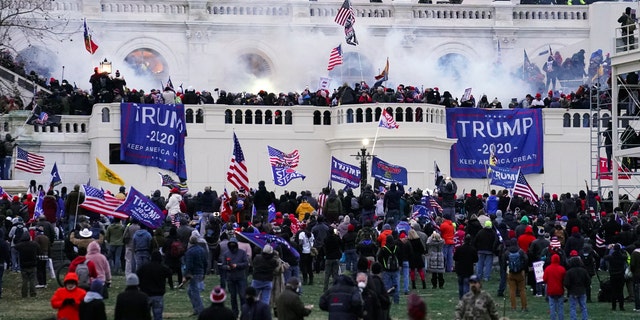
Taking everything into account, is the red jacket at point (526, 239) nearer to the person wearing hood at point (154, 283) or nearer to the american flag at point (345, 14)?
the person wearing hood at point (154, 283)

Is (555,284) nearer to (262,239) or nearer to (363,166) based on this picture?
(262,239)

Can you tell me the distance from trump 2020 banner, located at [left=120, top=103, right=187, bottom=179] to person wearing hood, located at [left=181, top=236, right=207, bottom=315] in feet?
70.1

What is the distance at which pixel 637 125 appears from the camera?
54469 millimetres

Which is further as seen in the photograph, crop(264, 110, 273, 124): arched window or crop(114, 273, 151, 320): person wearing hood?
crop(264, 110, 273, 124): arched window

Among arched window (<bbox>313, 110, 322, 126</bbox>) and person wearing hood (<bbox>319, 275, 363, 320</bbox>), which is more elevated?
arched window (<bbox>313, 110, 322, 126</bbox>)

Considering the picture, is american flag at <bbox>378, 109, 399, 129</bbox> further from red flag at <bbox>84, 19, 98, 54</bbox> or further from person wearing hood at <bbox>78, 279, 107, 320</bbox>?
person wearing hood at <bbox>78, 279, 107, 320</bbox>

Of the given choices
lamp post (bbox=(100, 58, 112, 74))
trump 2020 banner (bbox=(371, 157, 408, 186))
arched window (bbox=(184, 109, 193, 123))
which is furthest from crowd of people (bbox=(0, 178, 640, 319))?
lamp post (bbox=(100, 58, 112, 74))

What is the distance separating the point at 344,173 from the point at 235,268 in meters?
17.1

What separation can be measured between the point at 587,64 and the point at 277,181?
924 inches

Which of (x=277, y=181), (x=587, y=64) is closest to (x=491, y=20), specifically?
(x=587, y=64)

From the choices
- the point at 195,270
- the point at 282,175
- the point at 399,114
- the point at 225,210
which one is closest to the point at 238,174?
the point at 225,210

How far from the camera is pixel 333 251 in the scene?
38781 millimetres

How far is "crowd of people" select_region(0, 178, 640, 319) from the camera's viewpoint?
28422 millimetres

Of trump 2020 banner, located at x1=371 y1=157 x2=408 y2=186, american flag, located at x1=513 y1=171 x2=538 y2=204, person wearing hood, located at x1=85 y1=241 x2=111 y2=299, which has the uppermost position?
trump 2020 banner, located at x1=371 y1=157 x2=408 y2=186
